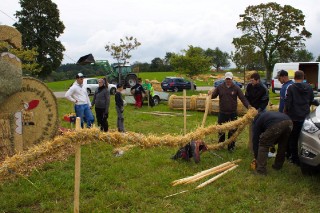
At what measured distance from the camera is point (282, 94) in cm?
688

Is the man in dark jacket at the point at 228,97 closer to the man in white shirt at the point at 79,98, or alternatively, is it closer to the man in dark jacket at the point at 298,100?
the man in dark jacket at the point at 298,100

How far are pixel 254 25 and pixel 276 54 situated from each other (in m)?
5.60

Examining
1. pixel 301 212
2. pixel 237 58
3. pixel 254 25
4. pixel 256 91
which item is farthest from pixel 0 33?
pixel 254 25

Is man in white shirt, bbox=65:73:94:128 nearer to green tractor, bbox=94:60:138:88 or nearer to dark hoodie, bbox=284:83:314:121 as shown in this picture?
dark hoodie, bbox=284:83:314:121

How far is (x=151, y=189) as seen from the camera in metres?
5.16

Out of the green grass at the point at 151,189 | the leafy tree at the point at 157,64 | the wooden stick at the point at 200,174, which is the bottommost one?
the green grass at the point at 151,189

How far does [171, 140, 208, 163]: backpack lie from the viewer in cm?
655

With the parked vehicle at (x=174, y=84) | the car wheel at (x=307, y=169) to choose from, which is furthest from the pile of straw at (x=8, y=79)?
the parked vehicle at (x=174, y=84)

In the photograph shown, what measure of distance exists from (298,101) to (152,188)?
3308mm

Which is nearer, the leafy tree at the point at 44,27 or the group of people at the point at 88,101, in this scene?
the group of people at the point at 88,101

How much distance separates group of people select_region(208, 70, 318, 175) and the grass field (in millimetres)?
394

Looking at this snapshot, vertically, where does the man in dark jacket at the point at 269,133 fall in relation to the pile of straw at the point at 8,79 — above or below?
below

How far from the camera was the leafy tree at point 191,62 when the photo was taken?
2794 cm

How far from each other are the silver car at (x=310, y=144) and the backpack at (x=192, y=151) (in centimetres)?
196
